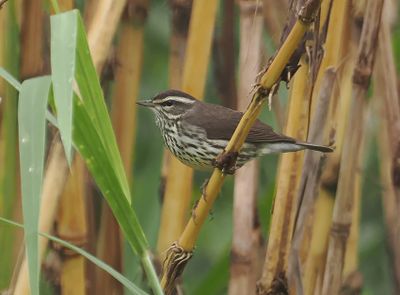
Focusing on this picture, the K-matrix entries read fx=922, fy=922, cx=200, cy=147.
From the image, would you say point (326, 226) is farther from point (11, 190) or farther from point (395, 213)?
point (11, 190)

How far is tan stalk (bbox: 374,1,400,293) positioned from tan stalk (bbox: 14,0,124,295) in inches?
24.3

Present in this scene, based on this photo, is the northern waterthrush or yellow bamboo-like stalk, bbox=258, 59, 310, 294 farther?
the northern waterthrush

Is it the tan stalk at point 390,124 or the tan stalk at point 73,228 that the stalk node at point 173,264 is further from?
the tan stalk at point 390,124

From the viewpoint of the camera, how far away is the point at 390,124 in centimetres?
204

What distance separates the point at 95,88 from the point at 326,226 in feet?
3.16

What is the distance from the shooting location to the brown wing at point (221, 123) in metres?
2.28

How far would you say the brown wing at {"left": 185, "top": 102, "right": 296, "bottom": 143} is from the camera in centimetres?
228

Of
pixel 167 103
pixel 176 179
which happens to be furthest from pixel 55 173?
pixel 167 103

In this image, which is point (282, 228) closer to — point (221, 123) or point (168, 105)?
point (221, 123)

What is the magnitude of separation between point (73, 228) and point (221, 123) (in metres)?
0.57

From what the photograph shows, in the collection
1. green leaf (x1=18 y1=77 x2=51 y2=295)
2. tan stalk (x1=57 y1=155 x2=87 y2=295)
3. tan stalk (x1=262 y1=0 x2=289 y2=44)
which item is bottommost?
tan stalk (x1=57 y1=155 x2=87 y2=295)

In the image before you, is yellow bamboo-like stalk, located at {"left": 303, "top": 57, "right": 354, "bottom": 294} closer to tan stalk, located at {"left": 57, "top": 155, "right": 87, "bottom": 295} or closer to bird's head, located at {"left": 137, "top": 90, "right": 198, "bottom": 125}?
bird's head, located at {"left": 137, "top": 90, "right": 198, "bottom": 125}

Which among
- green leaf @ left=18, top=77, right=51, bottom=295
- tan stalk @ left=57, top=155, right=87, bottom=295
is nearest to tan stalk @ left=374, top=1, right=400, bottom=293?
tan stalk @ left=57, top=155, right=87, bottom=295

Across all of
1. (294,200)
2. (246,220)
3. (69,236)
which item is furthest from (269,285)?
(69,236)
